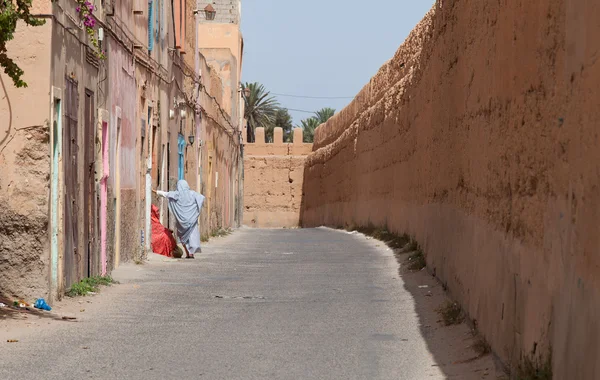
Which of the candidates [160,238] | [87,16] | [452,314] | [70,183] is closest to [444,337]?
[452,314]

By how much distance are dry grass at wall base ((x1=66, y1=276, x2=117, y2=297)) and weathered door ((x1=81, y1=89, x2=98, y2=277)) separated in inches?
4.2

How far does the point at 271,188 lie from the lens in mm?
52938

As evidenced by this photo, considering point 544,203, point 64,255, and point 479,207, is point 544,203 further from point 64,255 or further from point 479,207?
point 64,255

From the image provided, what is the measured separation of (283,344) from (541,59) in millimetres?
3404

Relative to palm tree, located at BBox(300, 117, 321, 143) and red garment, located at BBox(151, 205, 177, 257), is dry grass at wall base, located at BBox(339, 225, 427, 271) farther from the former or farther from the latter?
palm tree, located at BBox(300, 117, 321, 143)

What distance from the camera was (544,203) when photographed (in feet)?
21.7

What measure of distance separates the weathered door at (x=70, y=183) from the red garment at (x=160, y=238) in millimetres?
7661

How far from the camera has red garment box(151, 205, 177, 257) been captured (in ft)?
67.7

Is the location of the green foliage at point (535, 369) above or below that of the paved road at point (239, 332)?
above

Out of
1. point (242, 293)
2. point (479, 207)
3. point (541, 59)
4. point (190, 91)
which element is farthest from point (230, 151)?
point (541, 59)

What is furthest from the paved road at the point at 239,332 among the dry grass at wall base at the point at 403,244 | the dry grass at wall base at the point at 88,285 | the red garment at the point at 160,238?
the red garment at the point at 160,238

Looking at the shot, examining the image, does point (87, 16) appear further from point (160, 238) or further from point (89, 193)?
point (160, 238)

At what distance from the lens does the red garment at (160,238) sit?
2062 centimetres

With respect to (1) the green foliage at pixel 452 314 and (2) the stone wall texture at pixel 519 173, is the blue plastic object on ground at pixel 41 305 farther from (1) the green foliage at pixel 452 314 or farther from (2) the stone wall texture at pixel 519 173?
(2) the stone wall texture at pixel 519 173
